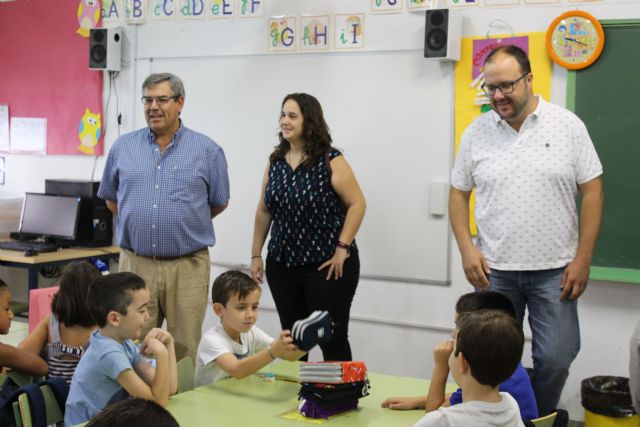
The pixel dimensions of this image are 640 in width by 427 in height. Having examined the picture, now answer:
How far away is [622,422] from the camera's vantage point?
4.09 m

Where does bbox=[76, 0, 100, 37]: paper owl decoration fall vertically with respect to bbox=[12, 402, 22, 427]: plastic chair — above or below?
above

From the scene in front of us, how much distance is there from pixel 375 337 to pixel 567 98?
1.75 meters

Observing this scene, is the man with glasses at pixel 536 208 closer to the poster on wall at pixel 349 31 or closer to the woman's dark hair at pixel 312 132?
the woman's dark hair at pixel 312 132

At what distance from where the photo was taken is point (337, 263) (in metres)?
3.96

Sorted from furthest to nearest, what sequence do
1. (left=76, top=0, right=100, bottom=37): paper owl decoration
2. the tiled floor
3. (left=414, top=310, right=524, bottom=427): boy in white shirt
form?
(left=76, top=0, right=100, bottom=37): paper owl decoration, the tiled floor, (left=414, top=310, right=524, bottom=427): boy in white shirt

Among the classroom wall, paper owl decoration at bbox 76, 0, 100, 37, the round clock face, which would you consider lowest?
the classroom wall

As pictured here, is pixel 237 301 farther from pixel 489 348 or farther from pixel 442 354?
pixel 489 348

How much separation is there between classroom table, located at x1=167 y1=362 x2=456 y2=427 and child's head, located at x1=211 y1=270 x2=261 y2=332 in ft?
0.71

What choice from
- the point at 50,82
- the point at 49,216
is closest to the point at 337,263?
the point at 49,216

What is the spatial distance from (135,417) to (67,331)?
2.12 metres

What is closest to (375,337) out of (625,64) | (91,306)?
(625,64)

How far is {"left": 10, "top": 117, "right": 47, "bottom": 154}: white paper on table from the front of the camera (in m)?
6.19

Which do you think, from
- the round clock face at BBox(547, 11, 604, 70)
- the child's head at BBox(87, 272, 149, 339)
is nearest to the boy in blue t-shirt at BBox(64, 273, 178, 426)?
the child's head at BBox(87, 272, 149, 339)

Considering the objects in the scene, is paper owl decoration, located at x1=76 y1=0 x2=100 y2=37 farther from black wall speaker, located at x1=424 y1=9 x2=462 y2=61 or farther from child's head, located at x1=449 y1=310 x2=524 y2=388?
child's head, located at x1=449 y1=310 x2=524 y2=388
